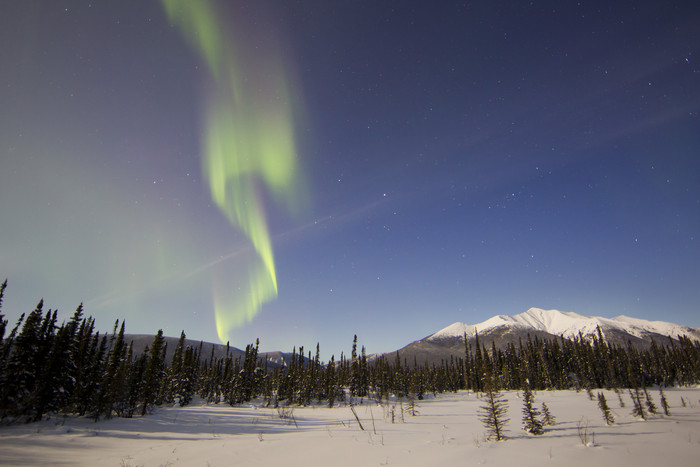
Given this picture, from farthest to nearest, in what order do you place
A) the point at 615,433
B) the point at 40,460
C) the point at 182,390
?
the point at 182,390 → the point at 615,433 → the point at 40,460

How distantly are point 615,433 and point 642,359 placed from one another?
10853cm

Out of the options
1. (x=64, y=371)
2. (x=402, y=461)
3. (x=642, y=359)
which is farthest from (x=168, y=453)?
(x=642, y=359)

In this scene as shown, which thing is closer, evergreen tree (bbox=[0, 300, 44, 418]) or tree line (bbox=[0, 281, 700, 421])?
evergreen tree (bbox=[0, 300, 44, 418])

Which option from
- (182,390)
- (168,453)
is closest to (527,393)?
(168,453)

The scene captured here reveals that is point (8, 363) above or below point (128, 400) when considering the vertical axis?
above

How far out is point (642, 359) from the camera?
284 ft

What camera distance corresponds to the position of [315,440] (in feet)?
42.6

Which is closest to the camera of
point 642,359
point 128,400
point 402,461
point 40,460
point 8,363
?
point 402,461

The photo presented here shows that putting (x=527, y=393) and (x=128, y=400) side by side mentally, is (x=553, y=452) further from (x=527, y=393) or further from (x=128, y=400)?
(x=128, y=400)

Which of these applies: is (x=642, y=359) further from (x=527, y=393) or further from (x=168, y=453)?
(x=168, y=453)

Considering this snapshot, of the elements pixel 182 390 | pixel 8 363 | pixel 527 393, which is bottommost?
pixel 182 390

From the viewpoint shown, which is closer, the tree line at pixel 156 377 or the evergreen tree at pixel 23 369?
the evergreen tree at pixel 23 369

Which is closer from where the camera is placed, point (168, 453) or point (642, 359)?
point (168, 453)

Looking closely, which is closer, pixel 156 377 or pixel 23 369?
pixel 23 369
